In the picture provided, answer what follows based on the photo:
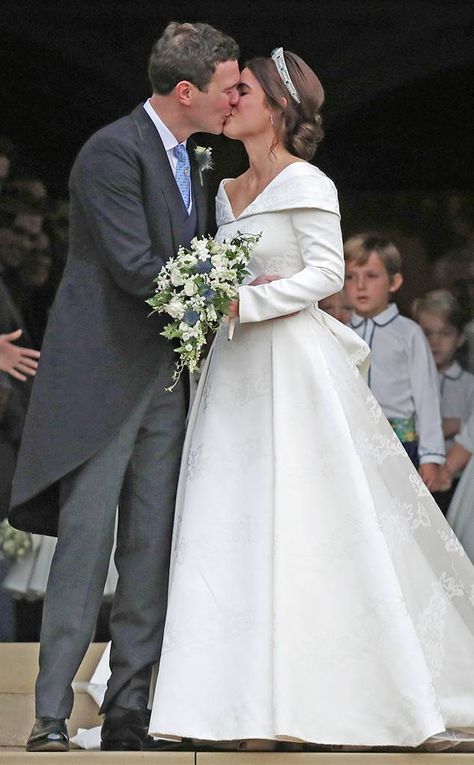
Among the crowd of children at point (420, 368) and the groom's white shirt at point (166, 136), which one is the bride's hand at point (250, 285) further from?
the crowd of children at point (420, 368)

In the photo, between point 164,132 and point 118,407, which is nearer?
point 118,407

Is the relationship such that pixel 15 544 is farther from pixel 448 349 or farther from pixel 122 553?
pixel 122 553

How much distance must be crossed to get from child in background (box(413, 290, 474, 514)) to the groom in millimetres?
3035

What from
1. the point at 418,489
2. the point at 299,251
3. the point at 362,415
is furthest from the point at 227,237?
the point at 418,489

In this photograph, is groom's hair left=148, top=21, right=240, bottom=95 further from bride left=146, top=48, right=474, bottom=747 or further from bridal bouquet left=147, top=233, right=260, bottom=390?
bridal bouquet left=147, top=233, right=260, bottom=390

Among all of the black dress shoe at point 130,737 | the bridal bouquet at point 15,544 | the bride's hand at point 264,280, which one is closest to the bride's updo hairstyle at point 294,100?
the bride's hand at point 264,280

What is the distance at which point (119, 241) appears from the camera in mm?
4070

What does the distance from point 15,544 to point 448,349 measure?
2.30 m

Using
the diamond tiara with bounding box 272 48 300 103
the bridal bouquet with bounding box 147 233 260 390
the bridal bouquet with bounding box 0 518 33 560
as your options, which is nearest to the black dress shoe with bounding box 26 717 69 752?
the bridal bouquet with bounding box 147 233 260 390

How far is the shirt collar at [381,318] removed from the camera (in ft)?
23.0

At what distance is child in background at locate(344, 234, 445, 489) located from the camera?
6965 millimetres

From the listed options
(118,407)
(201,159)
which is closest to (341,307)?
(201,159)

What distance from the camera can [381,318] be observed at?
7.06 m

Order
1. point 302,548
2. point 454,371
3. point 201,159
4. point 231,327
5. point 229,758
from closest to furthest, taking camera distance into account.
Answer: point 229,758, point 302,548, point 231,327, point 201,159, point 454,371
